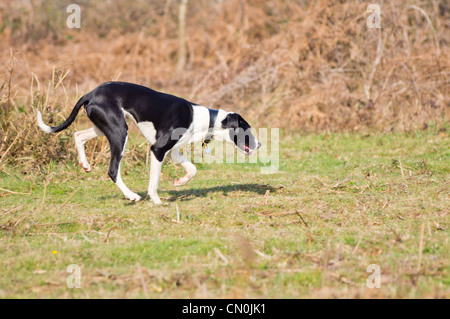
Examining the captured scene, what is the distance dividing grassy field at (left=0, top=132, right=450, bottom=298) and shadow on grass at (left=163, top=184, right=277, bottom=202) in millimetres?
27

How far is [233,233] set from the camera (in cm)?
512

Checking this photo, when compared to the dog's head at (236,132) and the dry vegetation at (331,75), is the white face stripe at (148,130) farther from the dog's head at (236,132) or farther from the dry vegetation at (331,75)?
the dry vegetation at (331,75)

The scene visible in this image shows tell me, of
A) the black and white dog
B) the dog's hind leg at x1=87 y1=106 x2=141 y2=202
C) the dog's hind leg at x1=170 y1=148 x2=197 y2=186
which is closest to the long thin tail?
the black and white dog

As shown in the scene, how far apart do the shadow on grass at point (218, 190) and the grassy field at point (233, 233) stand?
27 mm

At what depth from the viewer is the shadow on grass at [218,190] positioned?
694 cm

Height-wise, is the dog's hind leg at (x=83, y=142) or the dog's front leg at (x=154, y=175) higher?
the dog's hind leg at (x=83, y=142)

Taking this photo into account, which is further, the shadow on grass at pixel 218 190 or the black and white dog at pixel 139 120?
the shadow on grass at pixel 218 190

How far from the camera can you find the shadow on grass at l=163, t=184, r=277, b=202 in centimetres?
694

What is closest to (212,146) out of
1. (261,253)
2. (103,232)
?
(103,232)

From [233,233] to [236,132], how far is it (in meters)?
1.88

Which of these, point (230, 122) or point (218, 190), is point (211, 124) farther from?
point (218, 190)
